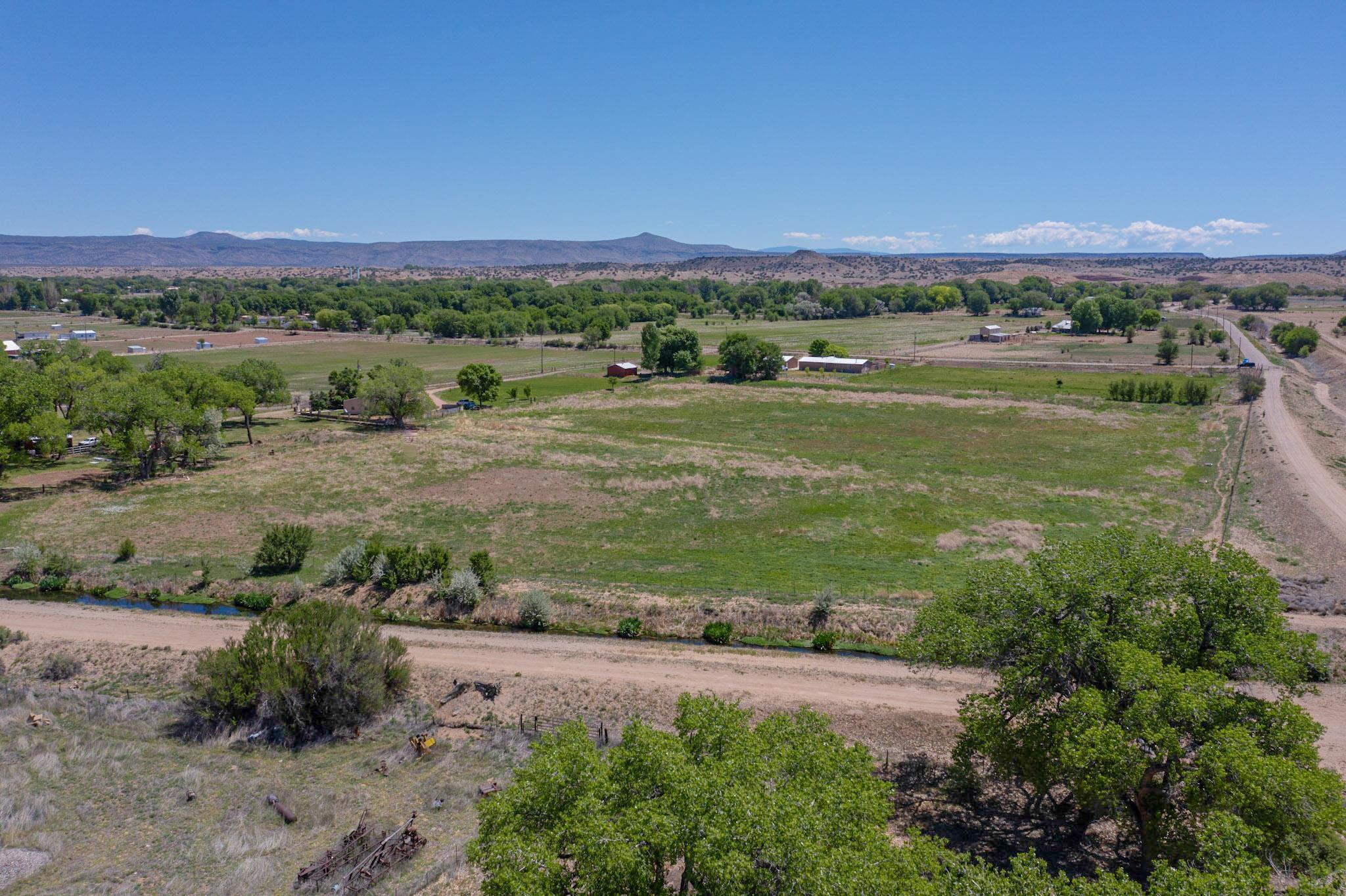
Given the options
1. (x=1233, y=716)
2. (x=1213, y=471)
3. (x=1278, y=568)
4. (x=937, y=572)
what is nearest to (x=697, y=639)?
(x=937, y=572)

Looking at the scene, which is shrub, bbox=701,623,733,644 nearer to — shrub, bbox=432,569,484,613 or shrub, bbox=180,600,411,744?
shrub, bbox=432,569,484,613

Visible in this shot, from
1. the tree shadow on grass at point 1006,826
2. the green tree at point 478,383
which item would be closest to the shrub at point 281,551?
the tree shadow on grass at point 1006,826

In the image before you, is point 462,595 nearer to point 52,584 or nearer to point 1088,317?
point 52,584

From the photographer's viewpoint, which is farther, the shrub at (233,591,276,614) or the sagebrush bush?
the shrub at (233,591,276,614)

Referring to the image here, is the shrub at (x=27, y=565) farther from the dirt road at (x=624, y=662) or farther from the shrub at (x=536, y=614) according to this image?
the shrub at (x=536, y=614)

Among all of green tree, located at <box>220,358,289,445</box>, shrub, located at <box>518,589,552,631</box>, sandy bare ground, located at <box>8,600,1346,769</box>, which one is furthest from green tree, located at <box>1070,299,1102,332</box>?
shrub, located at <box>518,589,552,631</box>

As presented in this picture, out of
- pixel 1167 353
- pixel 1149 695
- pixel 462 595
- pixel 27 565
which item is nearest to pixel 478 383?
pixel 27 565
